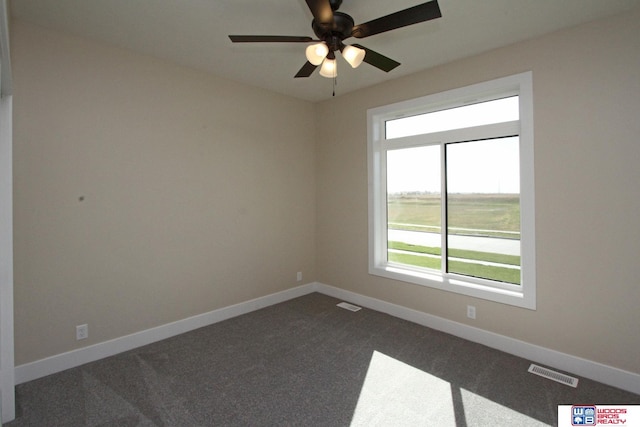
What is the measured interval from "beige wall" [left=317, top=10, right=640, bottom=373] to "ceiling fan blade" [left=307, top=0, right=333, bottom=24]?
1851mm

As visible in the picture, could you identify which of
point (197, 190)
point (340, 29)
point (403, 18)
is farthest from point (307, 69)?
point (197, 190)

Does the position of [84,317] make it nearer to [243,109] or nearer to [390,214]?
[243,109]

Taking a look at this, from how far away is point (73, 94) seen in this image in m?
2.54

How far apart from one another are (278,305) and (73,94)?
9.95ft

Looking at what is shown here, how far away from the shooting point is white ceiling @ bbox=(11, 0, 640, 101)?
217cm

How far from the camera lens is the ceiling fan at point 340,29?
5.45ft

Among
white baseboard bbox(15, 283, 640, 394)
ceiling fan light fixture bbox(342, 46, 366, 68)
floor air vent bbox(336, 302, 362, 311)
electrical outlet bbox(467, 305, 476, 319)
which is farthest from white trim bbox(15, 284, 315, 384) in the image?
ceiling fan light fixture bbox(342, 46, 366, 68)

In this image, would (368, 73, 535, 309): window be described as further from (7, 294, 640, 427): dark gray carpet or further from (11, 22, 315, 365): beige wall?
(11, 22, 315, 365): beige wall

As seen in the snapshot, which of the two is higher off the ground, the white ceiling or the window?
the white ceiling

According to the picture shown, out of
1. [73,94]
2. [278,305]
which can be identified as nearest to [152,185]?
[73,94]

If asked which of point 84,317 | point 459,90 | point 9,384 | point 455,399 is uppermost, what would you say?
point 459,90

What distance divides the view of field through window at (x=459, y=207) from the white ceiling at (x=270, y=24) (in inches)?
28.9

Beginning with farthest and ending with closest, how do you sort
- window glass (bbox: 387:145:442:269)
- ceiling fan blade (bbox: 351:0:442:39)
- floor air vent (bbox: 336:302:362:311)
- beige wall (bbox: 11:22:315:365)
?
floor air vent (bbox: 336:302:362:311) < window glass (bbox: 387:145:442:269) < beige wall (bbox: 11:22:315:365) < ceiling fan blade (bbox: 351:0:442:39)

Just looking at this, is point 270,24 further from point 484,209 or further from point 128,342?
point 128,342
